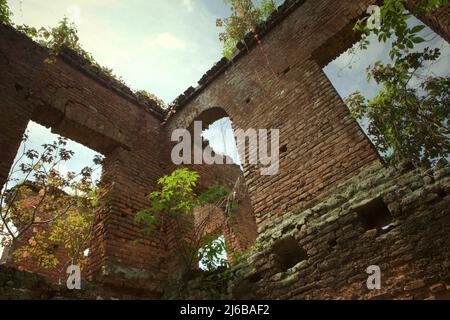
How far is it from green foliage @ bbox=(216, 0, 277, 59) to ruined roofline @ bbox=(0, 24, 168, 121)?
237cm

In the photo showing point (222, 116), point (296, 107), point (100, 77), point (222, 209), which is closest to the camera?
point (296, 107)

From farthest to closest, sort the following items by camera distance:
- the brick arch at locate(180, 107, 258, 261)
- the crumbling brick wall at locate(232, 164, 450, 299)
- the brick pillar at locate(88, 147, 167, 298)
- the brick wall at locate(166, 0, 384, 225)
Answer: the brick arch at locate(180, 107, 258, 261) < the brick pillar at locate(88, 147, 167, 298) < the brick wall at locate(166, 0, 384, 225) < the crumbling brick wall at locate(232, 164, 450, 299)

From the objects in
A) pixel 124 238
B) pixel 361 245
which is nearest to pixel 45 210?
pixel 124 238

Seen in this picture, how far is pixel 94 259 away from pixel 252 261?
273 cm

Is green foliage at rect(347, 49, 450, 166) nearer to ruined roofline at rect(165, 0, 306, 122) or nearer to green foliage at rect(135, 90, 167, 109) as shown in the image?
ruined roofline at rect(165, 0, 306, 122)

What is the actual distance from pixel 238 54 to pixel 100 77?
3243mm

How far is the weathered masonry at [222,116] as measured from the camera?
4675mm

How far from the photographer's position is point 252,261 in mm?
4422

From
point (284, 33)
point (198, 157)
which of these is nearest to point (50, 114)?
point (198, 157)

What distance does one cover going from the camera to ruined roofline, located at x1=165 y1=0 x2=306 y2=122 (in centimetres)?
668

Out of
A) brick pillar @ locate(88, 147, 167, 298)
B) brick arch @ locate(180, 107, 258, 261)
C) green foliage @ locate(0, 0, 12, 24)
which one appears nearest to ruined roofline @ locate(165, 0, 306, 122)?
brick arch @ locate(180, 107, 258, 261)

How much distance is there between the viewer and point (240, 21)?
746 cm

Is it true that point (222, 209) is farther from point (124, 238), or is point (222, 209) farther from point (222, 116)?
point (124, 238)

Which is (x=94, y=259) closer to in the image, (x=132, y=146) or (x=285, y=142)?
(x=132, y=146)
